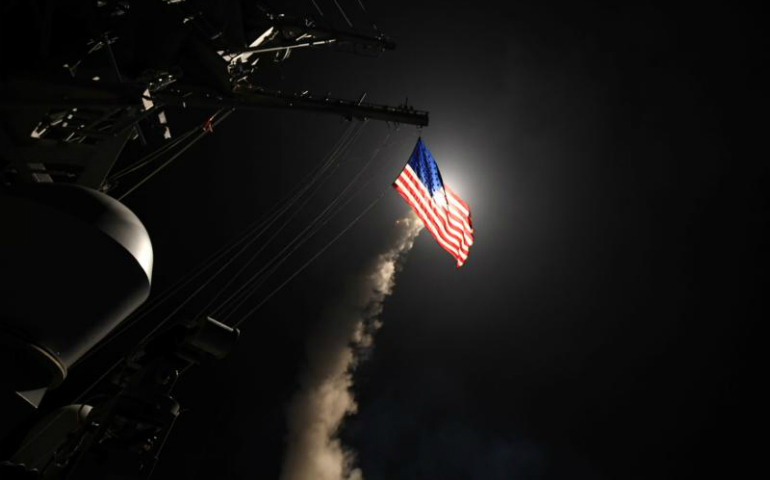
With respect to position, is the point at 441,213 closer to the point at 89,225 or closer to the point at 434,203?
the point at 434,203

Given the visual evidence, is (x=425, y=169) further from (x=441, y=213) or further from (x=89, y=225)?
(x=89, y=225)

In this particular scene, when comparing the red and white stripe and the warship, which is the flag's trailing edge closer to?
the red and white stripe

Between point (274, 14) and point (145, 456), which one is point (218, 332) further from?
point (274, 14)

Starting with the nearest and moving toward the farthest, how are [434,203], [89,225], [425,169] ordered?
[89,225] < [434,203] < [425,169]

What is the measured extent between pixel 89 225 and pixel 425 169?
10520 millimetres

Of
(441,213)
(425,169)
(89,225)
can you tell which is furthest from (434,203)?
(89,225)

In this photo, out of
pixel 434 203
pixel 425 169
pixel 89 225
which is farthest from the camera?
pixel 425 169

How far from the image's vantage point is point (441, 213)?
14.5 m

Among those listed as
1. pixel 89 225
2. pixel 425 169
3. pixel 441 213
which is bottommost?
pixel 89 225

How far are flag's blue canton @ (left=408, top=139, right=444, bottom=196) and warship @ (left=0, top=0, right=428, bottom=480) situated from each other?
2.57 m

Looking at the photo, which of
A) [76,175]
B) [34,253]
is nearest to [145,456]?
[34,253]

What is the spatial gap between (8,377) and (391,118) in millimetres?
11958

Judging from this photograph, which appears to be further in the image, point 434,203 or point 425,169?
point 425,169

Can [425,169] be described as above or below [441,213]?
above
